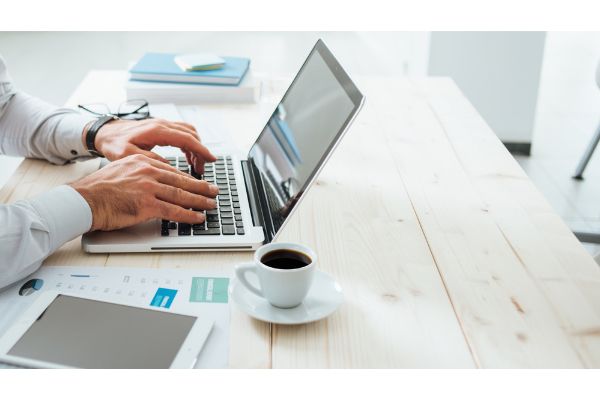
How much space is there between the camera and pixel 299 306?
84 centimetres

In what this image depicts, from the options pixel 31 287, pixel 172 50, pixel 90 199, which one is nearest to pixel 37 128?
pixel 90 199

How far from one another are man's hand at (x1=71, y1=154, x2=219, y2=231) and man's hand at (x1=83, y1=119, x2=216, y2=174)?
0.13m

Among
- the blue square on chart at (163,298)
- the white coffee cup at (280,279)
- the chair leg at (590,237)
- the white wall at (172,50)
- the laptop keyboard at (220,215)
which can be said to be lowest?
the chair leg at (590,237)

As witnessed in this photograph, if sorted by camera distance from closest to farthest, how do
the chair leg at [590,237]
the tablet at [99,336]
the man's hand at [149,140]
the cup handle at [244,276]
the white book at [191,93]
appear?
the tablet at [99,336]
the cup handle at [244,276]
the man's hand at [149,140]
the white book at [191,93]
the chair leg at [590,237]

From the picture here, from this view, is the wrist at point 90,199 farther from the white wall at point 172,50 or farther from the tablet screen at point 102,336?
the white wall at point 172,50

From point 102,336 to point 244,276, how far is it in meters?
0.19

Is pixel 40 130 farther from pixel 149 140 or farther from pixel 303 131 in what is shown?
pixel 303 131

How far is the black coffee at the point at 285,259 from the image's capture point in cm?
83

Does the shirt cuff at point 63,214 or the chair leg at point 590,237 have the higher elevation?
the shirt cuff at point 63,214

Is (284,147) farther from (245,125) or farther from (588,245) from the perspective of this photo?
(588,245)

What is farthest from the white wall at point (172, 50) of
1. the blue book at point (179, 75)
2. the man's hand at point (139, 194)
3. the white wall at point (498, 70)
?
the man's hand at point (139, 194)

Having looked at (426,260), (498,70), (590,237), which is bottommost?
(590,237)

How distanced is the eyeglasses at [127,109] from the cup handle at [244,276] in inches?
31.5

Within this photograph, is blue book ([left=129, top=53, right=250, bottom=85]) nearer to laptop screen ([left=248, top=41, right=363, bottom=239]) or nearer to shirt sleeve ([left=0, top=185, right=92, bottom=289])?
laptop screen ([left=248, top=41, right=363, bottom=239])
